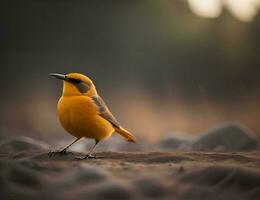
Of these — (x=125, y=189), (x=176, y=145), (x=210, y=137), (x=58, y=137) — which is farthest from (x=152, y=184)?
(x=58, y=137)

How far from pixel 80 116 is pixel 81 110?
0.07m

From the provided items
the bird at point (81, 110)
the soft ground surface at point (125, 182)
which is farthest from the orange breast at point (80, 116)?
the soft ground surface at point (125, 182)

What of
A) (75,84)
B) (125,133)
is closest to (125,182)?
(75,84)

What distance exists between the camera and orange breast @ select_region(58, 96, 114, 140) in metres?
5.39

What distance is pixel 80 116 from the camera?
542 centimetres

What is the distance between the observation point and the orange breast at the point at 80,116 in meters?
5.39

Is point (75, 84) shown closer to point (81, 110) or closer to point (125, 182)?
point (81, 110)

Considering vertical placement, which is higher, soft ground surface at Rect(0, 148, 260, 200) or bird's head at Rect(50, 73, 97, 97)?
bird's head at Rect(50, 73, 97, 97)

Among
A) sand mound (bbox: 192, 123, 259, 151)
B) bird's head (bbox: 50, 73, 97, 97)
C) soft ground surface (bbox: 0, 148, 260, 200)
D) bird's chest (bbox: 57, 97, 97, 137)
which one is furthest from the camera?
sand mound (bbox: 192, 123, 259, 151)

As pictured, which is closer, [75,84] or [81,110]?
[81,110]

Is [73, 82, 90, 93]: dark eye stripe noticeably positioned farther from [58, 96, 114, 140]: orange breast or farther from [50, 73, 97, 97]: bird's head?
[58, 96, 114, 140]: orange breast

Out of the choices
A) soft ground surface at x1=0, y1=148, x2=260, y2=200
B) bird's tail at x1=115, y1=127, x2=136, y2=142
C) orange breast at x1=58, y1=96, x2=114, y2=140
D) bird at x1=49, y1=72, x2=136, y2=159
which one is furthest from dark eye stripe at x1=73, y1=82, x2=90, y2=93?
soft ground surface at x1=0, y1=148, x2=260, y2=200

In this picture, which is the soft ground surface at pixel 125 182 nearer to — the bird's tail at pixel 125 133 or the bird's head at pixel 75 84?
the bird's head at pixel 75 84

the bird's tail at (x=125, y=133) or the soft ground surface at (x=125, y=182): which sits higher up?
the bird's tail at (x=125, y=133)
